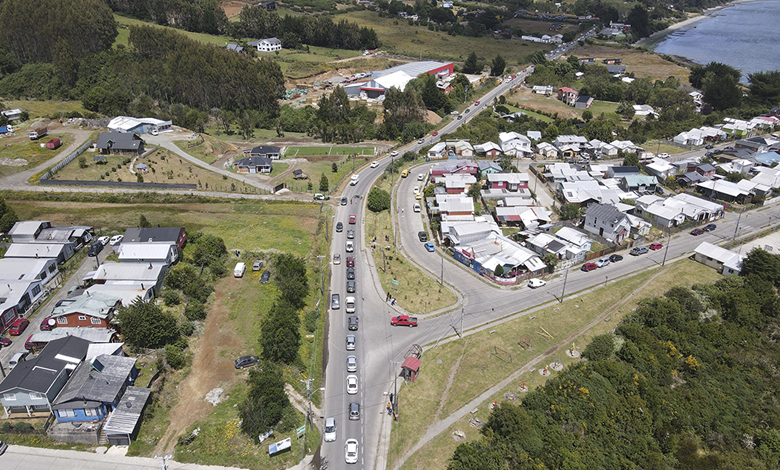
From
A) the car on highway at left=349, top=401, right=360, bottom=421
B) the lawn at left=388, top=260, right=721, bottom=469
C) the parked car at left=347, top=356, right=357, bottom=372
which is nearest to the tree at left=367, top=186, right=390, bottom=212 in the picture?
the lawn at left=388, top=260, right=721, bottom=469

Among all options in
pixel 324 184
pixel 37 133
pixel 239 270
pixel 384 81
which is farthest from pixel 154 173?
pixel 384 81

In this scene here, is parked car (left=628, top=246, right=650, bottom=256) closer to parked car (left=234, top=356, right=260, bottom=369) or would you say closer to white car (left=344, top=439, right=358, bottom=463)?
white car (left=344, top=439, right=358, bottom=463)

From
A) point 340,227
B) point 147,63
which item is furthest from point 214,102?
point 340,227

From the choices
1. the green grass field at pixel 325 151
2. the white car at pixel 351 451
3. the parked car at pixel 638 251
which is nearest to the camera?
the white car at pixel 351 451

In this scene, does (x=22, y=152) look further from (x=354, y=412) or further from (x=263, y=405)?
(x=354, y=412)

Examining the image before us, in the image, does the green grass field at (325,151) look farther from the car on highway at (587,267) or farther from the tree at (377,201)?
the car on highway at (587,267)

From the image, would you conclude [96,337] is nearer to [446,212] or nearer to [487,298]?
[487,298]

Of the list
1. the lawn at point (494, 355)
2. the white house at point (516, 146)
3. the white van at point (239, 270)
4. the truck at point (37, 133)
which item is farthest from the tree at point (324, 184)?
the truck at point (37, 133)
